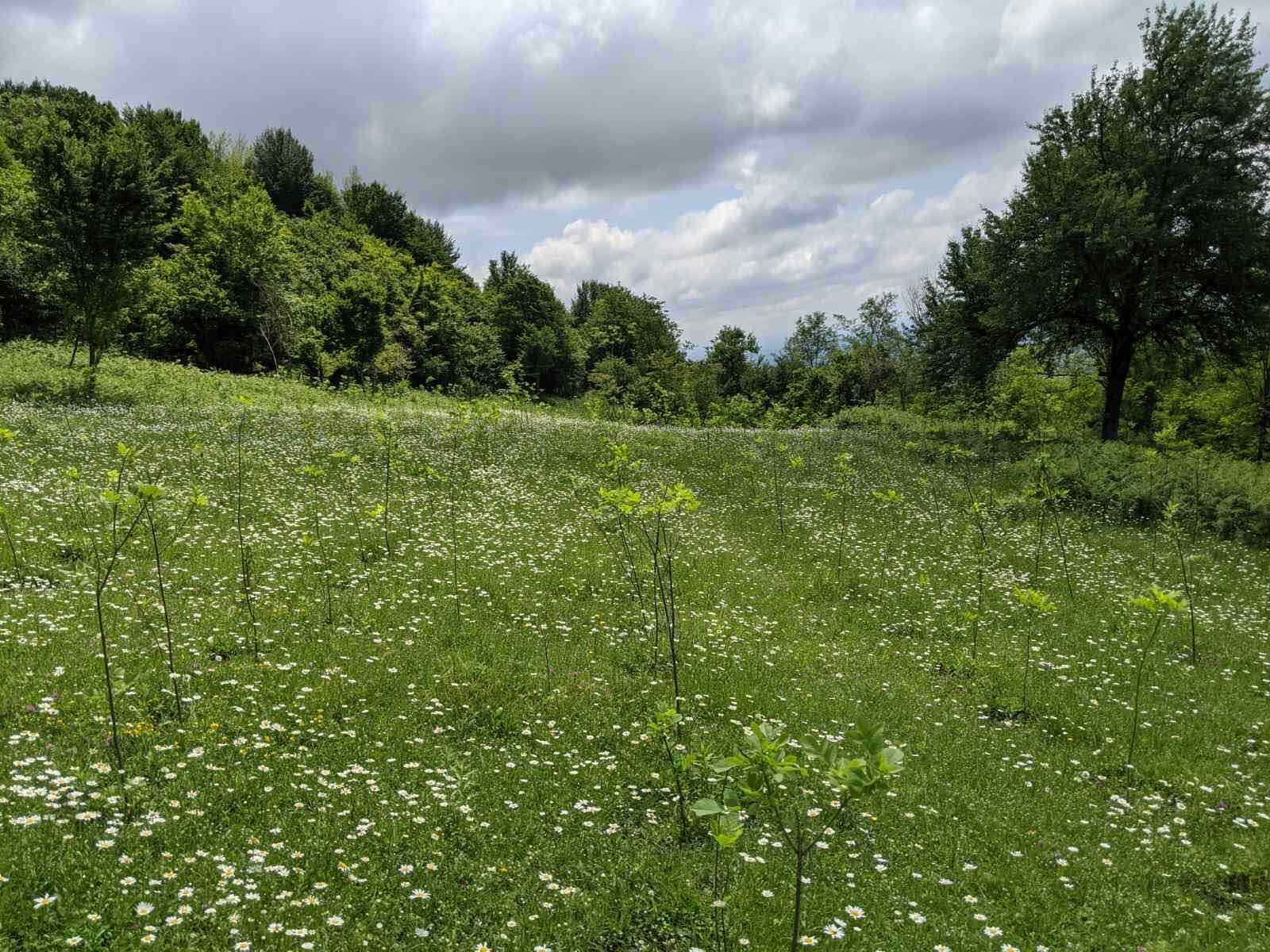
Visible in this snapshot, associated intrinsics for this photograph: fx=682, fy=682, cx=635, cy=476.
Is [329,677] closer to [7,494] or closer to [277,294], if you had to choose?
[7,494]

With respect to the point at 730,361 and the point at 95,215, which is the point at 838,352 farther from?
the point at 95,215

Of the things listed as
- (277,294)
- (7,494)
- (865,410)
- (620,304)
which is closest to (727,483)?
(7,494)

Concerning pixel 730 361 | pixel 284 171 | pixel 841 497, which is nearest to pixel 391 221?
pixel 284 171

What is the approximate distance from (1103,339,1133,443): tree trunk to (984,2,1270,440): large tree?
0.27 ft

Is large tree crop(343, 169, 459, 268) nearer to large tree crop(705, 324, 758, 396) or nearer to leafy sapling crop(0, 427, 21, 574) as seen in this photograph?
large tree crop(705, 324, 758, 396)

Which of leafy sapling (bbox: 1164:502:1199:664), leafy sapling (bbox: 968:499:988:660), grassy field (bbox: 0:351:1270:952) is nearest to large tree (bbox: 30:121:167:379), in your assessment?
grassy field (bbox: 0:351:1270:952)

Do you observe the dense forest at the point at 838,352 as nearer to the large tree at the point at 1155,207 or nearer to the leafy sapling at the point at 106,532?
the large tree at the point at 1155,207

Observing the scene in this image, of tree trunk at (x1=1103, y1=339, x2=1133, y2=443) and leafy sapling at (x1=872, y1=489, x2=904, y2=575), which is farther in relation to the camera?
tree trunk at (x1=1103, y1=339, x2=1133, y2=443)

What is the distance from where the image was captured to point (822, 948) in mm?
4809

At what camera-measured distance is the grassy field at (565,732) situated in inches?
194

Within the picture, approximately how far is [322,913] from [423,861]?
85 centimetres

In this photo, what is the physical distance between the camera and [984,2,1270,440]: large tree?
27281 millimetres

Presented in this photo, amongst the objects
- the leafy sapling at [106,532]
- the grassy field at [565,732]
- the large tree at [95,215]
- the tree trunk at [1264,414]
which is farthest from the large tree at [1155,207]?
the large tree at [95,215]

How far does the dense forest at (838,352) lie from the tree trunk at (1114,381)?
0.37 feet
